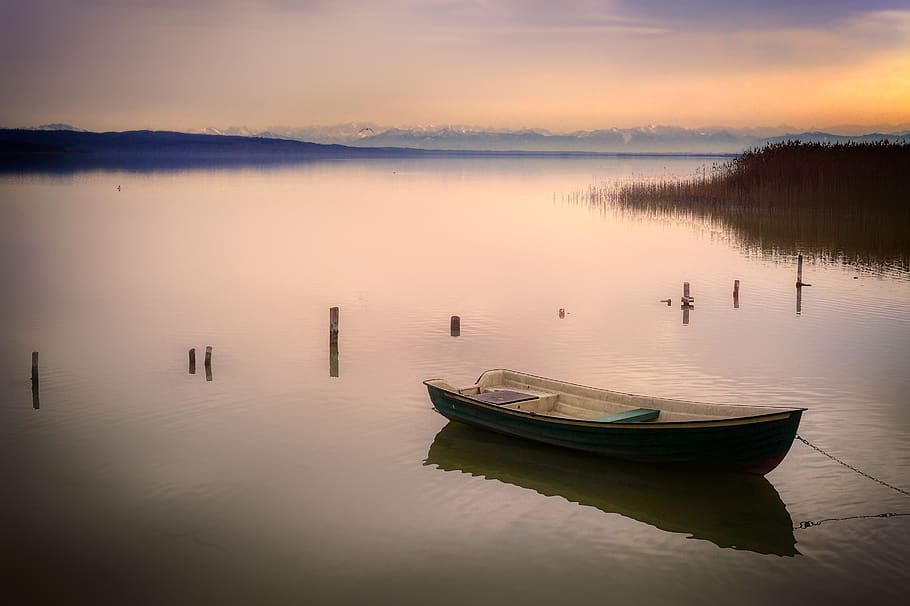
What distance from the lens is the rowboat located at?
48.6 feet

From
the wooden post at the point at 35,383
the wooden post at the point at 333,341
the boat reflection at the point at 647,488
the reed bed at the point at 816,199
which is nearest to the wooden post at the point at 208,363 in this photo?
the wooden post at the point at 333,341

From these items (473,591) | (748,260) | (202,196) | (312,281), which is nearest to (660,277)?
(748,260)

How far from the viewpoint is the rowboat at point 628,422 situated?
48.6 feet

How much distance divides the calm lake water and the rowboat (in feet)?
1.36

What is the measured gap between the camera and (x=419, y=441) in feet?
58.1

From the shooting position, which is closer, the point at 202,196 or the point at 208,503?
the point at 208,503

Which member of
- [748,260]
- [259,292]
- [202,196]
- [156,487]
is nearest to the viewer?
[156,487]

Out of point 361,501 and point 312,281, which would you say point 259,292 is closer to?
point 312,281

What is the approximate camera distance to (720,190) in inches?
2148

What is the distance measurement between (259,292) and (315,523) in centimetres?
1948

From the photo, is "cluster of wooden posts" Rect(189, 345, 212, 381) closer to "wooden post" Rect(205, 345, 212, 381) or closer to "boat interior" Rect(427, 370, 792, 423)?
"wooden post" Rect(205, 345, 212, 381)

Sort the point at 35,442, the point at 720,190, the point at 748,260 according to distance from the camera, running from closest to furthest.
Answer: the point at 35,442 → the point at 748,260 → the point at 720,190

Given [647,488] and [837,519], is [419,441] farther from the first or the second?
[837,519]

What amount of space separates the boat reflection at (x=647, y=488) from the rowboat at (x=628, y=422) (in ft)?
0.82
